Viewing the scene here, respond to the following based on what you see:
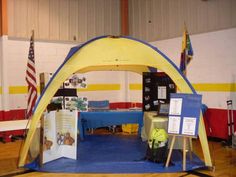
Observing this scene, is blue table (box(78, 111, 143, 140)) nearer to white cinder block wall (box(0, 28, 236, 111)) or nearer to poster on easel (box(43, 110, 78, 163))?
poster on easel (box(43, 110, 78, 163))

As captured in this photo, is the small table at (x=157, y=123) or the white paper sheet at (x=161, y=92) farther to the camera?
the white paper sheet at (x=161, y=92)

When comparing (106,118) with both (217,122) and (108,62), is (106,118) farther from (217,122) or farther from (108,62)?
(217,122)

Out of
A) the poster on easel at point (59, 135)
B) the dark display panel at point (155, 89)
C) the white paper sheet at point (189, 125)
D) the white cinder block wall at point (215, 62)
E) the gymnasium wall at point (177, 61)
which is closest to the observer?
the white paper sheet at point (189, 125)

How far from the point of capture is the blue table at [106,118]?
6.82 metres

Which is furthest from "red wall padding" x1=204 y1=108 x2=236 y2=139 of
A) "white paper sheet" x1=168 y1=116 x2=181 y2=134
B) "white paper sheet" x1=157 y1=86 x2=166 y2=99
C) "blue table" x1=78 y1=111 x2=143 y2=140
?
"white paper sheet" x1=168 y1=116 x2=181 y2=134

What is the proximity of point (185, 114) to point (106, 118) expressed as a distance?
104 inches

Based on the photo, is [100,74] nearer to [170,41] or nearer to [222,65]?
[170,41]

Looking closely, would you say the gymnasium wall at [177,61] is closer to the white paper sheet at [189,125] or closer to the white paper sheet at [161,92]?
the white paper sheet at [161,92]

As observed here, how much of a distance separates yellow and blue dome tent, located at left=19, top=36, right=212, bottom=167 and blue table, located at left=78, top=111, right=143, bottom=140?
199 centimetres

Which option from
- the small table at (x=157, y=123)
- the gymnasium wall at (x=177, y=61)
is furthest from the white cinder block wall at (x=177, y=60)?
the small table at (x=157, y=123)

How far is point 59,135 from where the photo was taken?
17.1ft

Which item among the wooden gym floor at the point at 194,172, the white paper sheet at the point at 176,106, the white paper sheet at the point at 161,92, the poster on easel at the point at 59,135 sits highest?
the white paper sheet at the point at 161,92

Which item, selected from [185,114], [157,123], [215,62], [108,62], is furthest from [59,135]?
[215,62]

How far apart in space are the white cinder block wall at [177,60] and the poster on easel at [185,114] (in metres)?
2.51
